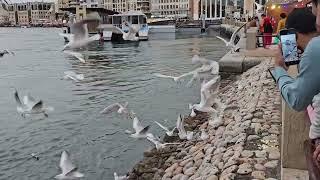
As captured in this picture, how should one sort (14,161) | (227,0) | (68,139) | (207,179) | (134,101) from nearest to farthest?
1. (207,179)
2. (14,161)
3. (68,139)
4. (134,101)
5. (227,0)

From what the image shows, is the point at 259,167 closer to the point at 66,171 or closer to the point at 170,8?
the point at 66,171

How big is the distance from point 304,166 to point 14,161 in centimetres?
684

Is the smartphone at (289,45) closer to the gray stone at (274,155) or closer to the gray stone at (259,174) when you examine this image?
the gray stone at (259,174)

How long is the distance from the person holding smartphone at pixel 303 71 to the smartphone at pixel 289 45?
10 mm

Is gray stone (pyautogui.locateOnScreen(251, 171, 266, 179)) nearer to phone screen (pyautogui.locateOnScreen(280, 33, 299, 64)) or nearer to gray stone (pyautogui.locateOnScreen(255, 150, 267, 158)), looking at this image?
gray stone (pyautogui.locateOnScreen(255, 150, 267, 158))

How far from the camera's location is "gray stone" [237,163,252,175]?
5.58 meters

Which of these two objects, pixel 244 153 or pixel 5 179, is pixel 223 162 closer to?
pixel 244 153

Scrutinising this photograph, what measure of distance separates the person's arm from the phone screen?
0.27 meters

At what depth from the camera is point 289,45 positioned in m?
3.20

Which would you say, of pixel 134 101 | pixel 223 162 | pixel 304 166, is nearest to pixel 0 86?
pixel 134 101

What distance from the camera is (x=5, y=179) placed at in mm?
8938

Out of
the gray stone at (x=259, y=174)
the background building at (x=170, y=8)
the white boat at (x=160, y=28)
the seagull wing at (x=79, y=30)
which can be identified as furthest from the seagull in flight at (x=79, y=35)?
the background building at (x=170, y=8)

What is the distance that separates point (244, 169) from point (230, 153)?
0.96m

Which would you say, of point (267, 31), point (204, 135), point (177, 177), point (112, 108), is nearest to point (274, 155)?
point (177, 177)
